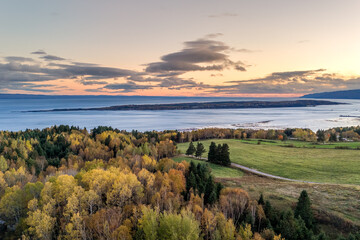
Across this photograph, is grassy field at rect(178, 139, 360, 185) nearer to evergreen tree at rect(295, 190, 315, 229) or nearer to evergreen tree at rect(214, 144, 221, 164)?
evergreen tree at rect(214, 144, 221, 164)

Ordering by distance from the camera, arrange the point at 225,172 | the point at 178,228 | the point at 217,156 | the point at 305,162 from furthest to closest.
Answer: the point at 217,156 < the point at 305,162 < the point at 225,172 < the point at 178,228

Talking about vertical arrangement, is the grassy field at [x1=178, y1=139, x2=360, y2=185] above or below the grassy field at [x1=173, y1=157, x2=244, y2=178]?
above

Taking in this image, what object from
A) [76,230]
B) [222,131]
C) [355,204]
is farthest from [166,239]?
[222,131]

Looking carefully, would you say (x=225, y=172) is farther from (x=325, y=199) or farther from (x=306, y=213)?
(x=306, y=213)

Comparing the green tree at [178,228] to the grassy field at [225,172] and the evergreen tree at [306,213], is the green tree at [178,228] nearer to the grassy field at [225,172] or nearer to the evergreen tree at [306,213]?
the evergreen tree at [306,213]

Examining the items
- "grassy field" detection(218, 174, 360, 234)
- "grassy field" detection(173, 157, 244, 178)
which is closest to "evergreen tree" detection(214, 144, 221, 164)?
"grassy field" detection(173, 157, 244, 178)

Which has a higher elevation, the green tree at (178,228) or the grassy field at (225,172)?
the green tree at (178,228)

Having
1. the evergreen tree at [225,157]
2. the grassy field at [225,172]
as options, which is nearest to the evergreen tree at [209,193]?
the grassy field at [225,172]

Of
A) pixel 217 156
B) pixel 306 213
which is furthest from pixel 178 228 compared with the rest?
pixel 217 156
